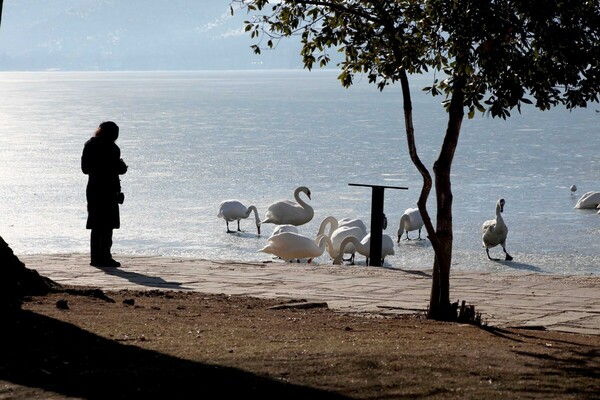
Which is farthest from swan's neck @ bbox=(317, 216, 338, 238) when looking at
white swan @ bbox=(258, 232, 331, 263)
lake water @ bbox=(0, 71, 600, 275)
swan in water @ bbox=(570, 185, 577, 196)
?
swan in water @ bbox=(570, 185, 577, 196)

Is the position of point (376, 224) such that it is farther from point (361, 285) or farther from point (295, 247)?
point (361, 285)

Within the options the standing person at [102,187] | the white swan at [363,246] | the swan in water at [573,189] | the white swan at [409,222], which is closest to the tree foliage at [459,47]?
the standing person at [102,187]

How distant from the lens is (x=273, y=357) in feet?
22.0

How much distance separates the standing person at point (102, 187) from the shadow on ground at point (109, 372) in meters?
5.57

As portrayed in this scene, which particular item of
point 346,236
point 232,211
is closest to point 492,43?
point 346,236

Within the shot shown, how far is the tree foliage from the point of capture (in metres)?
7.65

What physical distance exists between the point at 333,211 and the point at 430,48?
16.2 meters

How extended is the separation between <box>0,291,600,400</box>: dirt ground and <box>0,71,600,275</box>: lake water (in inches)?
368

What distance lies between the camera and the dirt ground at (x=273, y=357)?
235 inches

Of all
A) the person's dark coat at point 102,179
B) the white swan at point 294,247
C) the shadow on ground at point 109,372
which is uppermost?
the person's dark coat at point 102,179

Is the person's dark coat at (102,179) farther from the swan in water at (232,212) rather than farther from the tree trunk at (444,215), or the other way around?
the swan in water at (232,212)

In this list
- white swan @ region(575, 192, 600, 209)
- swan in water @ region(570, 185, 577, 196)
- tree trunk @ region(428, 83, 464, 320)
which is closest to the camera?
tree trunk @ region(428, 83, 464, 320)

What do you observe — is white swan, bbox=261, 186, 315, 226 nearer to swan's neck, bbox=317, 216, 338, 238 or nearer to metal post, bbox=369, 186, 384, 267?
swan's neck, bbox=317, 216, 338, 238

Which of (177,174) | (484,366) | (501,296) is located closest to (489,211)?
(177,174)
